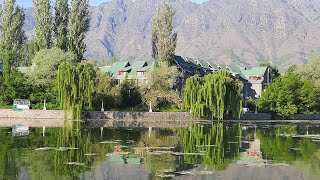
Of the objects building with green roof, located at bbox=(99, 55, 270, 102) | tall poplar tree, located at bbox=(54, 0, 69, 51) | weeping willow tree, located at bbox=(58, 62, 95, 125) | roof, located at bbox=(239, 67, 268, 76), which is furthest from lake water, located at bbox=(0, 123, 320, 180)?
roof, located at bbox=(239, 67, 268, 76)

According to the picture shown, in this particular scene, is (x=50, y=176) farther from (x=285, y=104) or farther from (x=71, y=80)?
(x=285, y=104)

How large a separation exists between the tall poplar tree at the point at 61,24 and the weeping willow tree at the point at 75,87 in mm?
8271

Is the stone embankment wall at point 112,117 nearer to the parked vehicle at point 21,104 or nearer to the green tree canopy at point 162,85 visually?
the parked vehicle at point 21,104

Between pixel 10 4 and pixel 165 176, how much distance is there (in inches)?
1830

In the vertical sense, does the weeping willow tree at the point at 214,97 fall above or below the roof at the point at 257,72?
below

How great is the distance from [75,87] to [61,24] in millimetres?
11980

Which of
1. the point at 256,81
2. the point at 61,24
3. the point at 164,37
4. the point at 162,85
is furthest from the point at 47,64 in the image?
the point at 256,81

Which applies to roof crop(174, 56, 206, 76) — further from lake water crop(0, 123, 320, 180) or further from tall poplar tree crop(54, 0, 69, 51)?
lake water crop(0, 123, 320, 180)

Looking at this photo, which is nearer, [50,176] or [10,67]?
[50,176]

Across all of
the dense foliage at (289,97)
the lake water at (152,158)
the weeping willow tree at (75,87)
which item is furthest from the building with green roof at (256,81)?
the lake water at (152,158)

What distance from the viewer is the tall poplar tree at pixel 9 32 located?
5481 cm

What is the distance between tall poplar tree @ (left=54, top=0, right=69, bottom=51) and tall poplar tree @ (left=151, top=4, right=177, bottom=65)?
10.8 m

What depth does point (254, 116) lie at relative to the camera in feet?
196

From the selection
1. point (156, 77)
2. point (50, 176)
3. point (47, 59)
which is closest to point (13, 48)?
Answer: point (47, 59)
